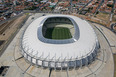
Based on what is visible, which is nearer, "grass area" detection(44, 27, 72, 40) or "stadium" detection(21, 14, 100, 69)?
"stadium" detection(21, 14, 100, 69)

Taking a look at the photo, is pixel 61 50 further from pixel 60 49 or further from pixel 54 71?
pixel 54 71

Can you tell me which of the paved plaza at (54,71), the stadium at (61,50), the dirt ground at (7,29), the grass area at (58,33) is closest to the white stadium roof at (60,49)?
the stadium at (61,50)

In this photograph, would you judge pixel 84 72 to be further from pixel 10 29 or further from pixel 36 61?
pixel 10 29

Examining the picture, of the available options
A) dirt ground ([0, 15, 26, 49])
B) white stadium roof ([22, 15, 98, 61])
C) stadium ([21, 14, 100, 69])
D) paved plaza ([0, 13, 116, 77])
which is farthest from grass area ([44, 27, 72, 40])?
dirt ground ([0, 15, 26, 49])

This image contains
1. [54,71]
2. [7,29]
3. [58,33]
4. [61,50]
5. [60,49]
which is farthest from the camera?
[7,29]

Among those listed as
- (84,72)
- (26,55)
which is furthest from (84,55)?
(26,55)

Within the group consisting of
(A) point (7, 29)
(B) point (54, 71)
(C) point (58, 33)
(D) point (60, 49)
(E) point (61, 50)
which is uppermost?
(A) point (7, 29)

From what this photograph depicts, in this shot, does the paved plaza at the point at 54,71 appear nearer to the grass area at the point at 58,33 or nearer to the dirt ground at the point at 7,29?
the dirt ground at the point at 7,29

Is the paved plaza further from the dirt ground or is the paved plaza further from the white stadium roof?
the dirt ground

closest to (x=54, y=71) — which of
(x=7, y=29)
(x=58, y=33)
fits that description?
(x=58, y=33)
